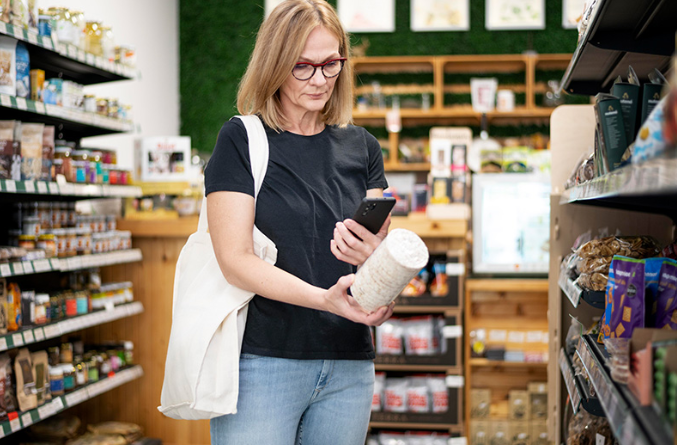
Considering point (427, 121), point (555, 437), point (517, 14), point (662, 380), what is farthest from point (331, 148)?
point (517, 14)

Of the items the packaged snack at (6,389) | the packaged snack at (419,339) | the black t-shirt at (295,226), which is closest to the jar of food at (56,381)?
the packaged snack at (6,389)

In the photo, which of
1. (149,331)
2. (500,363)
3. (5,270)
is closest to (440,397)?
(500,363)

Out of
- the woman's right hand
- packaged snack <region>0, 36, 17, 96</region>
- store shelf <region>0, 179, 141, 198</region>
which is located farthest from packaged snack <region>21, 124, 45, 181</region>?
the woman's right hand

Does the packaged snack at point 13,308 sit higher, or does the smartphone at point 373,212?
the smartphone at point 373,212

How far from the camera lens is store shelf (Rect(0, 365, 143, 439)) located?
2.74m

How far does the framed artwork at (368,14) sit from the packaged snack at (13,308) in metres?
5.00

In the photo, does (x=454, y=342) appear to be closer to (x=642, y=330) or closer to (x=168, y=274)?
(x=168, y=274)

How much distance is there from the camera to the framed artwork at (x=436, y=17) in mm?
7098

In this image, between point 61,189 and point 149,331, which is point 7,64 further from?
point 149,331

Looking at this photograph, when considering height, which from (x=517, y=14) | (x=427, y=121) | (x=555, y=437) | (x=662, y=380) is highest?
(x=517, y=14)

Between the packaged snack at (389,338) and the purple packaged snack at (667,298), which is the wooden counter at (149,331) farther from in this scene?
the purple packaged snack at (667,298)

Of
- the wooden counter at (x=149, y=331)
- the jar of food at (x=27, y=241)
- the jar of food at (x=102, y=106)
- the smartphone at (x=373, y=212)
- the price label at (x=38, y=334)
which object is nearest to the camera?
the smartphone at (x=373, y=212)

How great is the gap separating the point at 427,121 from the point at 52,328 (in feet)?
15.7

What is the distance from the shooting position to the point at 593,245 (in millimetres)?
1975
